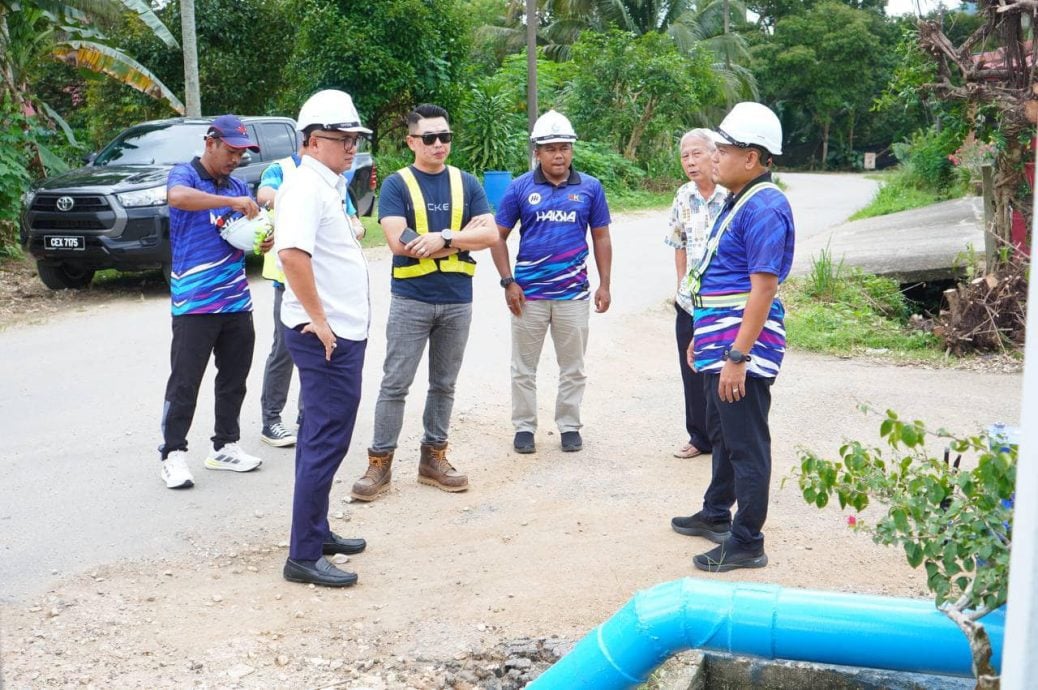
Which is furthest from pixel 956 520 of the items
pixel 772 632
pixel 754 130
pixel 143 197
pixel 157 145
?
pixel 157 145

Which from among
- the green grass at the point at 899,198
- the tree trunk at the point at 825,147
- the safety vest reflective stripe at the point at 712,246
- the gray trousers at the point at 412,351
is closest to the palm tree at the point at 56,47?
the gray trousers at the point at 412,351

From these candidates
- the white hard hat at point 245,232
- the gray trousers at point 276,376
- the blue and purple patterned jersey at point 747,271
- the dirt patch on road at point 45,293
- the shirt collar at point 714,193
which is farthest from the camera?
the dirt patch on road at point 45,293

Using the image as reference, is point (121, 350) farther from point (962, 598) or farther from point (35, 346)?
point (962, 598)

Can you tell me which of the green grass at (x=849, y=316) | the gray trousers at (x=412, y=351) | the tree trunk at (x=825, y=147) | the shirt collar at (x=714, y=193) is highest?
the tree trunk at (x=825, y=147)

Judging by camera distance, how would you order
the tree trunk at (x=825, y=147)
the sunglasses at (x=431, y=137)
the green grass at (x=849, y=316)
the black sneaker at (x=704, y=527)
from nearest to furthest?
the black sneaker at (x=704, y=527)
the sunglasses at (x=431, y=137)
the green grass at (x=849, y=316)
the tree trunk at (x=825, y=147)

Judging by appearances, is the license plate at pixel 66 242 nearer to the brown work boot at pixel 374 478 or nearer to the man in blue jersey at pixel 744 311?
the brown work boot at pixel 374 478

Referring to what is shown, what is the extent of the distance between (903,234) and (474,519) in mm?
13285

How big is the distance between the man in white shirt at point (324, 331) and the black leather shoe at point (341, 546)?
282mm

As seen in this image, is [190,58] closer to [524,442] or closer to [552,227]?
[552,227]

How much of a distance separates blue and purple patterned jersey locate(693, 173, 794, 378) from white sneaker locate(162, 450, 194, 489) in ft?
9.42

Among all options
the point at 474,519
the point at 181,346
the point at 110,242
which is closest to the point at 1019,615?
→ the point at 474,519

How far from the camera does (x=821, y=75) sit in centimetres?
5109

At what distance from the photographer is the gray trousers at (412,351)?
5.85 meters

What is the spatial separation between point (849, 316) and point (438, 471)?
20.3 feet
